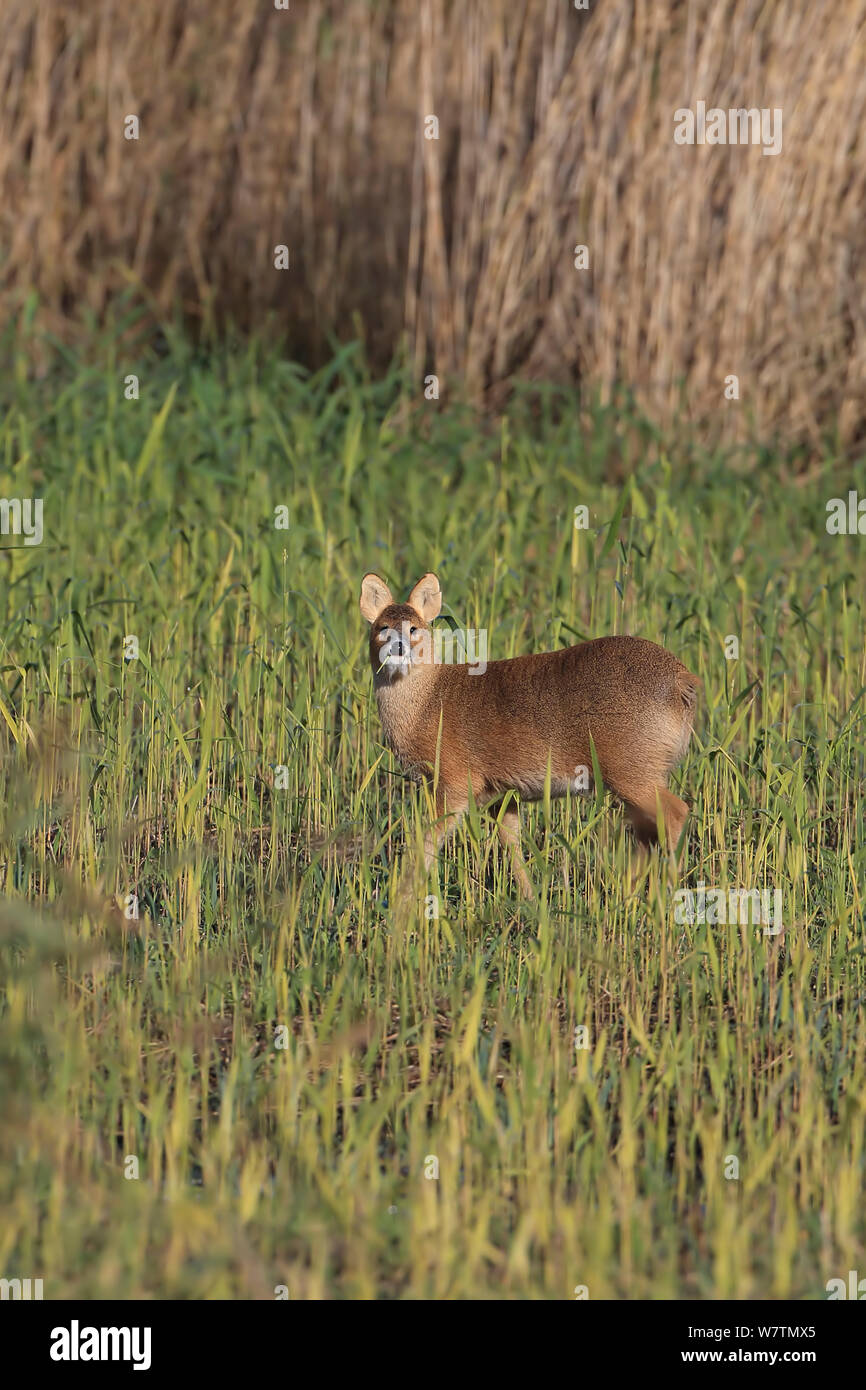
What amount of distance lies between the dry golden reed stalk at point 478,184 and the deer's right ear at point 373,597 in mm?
3736

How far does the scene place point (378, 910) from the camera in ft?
14.4

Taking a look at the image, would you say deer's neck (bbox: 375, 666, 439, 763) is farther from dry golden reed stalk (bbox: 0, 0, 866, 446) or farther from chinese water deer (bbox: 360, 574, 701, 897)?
dry golden reed stalk (bbox: 0, 0, 866, 446)

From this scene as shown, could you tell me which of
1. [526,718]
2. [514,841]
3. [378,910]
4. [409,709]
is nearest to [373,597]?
[409,709]

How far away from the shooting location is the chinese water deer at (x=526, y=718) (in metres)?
4.62

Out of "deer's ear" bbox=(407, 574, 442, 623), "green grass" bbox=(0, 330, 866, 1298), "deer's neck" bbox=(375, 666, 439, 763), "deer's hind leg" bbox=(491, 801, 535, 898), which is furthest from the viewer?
"deer's neck" bbox=(375, 666, 439, 763)

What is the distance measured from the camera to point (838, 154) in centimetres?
838

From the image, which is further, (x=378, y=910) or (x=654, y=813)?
(x=654, y=813)

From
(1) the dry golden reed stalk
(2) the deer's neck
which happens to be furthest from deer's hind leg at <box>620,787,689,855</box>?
(1) the dry golden reed stalk

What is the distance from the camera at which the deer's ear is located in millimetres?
4777

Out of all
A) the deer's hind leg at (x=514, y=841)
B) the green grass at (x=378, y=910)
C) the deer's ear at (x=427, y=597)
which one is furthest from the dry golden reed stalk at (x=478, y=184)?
the deer's hind leg at (x=514, y=841)

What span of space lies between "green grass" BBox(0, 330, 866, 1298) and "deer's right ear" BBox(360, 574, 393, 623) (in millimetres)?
433

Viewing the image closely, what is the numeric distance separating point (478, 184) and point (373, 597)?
412 cm

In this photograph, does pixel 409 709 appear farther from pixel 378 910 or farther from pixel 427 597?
pixel 378 910

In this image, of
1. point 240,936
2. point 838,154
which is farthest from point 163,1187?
point 838,154
